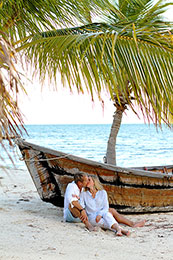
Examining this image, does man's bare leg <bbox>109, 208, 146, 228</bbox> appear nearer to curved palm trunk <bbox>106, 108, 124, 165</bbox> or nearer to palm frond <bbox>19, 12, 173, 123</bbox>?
palm frond <bbox>19, 12, 173, 123</bbox>

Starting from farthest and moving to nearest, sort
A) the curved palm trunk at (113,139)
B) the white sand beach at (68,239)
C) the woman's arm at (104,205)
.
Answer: the curved palm trunk at (113,139) → the woman's arm at (104,205) → the white sand beach at (68,239)

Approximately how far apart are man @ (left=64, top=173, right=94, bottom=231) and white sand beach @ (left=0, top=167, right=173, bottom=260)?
0.35ft

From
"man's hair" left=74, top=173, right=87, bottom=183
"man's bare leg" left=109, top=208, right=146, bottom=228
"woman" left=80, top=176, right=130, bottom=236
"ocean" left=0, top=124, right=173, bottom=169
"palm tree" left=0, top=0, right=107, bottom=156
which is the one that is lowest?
"ocean" left=0, top=124, right=173, bottom=169

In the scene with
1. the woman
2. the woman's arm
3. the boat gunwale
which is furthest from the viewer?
the boat gunwale

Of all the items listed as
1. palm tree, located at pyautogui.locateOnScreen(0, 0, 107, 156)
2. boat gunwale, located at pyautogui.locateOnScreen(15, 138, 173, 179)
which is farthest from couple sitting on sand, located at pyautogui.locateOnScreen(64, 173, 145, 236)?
palm tree, located at pyautogui.locateOnScreen(0, 0, 107, 156)

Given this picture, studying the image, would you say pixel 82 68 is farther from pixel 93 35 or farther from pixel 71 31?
pixel 71 31

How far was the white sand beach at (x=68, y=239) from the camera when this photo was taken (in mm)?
3146

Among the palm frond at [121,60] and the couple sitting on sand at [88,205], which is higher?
the palm frond at [121,60]

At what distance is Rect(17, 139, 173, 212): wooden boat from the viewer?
4780 mm

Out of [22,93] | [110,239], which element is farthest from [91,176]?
[22,93]

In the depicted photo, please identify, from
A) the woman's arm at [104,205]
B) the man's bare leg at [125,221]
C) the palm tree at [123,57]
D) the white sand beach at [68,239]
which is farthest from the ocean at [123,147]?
the palm tree at [123,57]

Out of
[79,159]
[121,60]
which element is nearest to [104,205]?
[79,159]

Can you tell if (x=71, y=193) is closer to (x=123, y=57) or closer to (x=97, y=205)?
(x=97, y=205)

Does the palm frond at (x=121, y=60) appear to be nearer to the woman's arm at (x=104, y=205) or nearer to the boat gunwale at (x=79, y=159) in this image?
the boat gunwale at (x=79, y=159)
